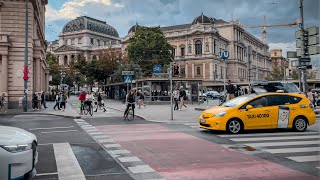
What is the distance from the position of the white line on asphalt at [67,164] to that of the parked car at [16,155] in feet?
3.85

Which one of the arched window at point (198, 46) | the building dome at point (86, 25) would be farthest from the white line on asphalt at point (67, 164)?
the building dome at point (86, 25)

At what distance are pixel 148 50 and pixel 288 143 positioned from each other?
71702 mm

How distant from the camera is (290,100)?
14.9 metres

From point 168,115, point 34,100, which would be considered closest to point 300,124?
point 168,115

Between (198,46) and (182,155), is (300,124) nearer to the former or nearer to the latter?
(182,155)

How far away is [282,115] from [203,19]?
351 ft

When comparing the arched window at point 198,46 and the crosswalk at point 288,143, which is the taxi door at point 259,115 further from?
the arched window at point 198,46

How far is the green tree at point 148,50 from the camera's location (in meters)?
81.8

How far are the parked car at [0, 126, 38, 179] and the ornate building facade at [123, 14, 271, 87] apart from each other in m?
94.8

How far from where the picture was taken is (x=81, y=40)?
144500 mm

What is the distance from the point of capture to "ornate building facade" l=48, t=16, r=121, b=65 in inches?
5576

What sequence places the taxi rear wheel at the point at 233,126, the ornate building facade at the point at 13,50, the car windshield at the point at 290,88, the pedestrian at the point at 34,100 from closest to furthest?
the taxi rear wheel at the point at 233,126 < the car windshield at the point at 290,88 < the ornate building facade at the point at 13,50 < the pedestrian at the point at 34,100

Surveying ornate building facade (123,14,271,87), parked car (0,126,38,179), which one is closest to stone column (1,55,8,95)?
parked car (0,126,38,179)

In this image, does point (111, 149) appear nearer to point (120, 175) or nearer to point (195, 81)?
point (120, 175)
